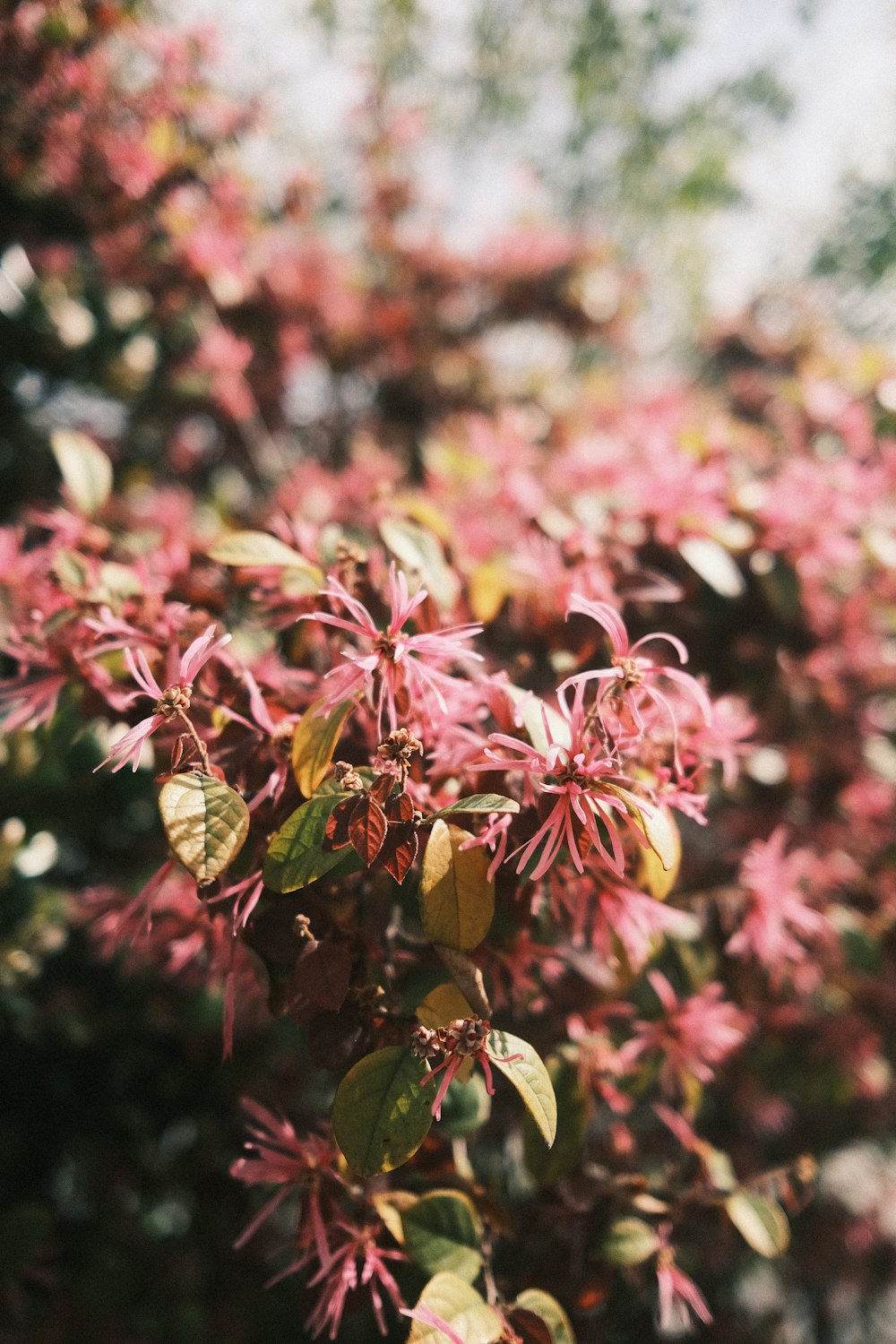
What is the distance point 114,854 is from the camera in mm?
1781

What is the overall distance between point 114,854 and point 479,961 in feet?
4.04

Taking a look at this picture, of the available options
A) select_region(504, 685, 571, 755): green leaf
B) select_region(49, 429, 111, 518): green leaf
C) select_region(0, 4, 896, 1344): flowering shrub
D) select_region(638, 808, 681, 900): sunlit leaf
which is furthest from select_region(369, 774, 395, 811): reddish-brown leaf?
select_region(49, 429, 111, 518): green leaf

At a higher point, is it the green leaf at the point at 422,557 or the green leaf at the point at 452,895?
the green leaf at the point at 422,557

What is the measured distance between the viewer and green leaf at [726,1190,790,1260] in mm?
913

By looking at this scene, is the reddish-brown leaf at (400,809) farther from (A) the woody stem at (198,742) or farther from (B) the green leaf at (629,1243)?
(B) the green leaf at (629,1243)

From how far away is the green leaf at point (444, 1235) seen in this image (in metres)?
0.77

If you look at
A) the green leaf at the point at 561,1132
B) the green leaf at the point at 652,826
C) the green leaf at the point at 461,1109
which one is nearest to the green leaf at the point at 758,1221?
the green leaf at the point at 561,1132

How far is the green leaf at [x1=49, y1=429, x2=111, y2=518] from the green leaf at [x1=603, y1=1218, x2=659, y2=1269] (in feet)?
3.88

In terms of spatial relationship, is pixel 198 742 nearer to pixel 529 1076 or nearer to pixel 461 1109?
pixel 529 1076

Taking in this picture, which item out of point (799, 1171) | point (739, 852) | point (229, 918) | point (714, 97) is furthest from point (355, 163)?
point (799, 1171)

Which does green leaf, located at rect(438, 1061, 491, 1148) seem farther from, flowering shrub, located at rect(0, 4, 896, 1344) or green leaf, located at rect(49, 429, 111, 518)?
green leaf, located at rect(49, 429, 111, 518)

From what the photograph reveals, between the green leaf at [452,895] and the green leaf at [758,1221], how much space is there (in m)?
0.54

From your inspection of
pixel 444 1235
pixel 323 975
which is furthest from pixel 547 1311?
pixel 323 975

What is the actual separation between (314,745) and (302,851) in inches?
3.8
